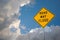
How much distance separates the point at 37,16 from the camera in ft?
20.6

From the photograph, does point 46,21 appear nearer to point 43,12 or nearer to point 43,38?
point 43,12

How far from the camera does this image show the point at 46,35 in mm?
7359

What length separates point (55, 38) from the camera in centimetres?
727

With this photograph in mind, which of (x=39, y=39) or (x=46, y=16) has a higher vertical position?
(x=46, y=16)

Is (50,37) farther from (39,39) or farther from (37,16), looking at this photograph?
(37,16)

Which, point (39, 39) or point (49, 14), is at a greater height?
point (49, 14)

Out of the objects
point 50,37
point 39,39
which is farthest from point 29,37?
point 50,37

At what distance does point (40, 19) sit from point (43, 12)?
0.36 meters

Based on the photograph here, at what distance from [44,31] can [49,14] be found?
1.33 metres

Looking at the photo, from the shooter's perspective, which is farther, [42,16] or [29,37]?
[29,37]

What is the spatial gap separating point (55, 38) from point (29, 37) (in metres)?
1.30

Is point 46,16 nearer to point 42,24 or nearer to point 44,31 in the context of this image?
point 42,24

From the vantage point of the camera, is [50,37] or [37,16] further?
[50,37]

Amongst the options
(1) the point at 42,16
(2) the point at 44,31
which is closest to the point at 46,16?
(1) the point at 42,16
